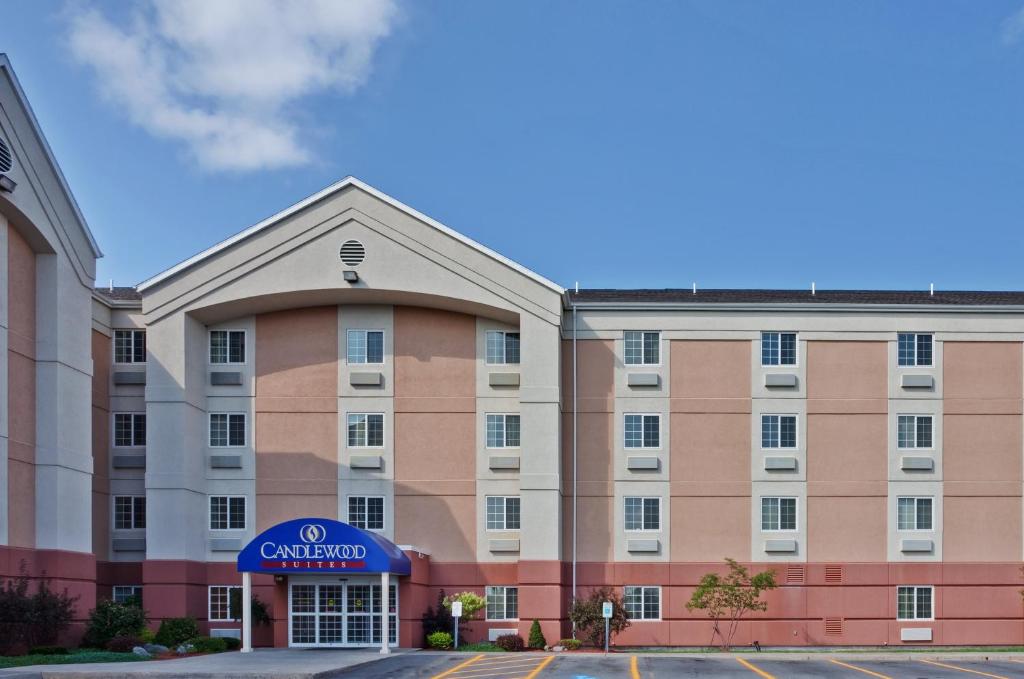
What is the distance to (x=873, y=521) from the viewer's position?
39.3 meters

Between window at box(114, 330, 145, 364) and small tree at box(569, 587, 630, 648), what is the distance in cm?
1719

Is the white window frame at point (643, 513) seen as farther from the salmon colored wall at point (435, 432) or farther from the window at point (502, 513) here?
the salmon colored wall at point (435, 432)

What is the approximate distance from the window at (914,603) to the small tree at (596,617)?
30.6ft

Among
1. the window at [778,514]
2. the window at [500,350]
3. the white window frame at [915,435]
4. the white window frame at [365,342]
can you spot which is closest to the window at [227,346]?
the white window frame at [365,342]

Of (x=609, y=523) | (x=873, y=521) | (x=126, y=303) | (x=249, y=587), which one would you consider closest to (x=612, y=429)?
(x=609, y=523)

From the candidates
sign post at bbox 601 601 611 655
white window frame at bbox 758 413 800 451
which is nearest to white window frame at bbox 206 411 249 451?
sign post at bbox 601 601 611 655

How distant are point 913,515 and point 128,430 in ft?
88.5

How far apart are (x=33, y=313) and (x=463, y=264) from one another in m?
13.4

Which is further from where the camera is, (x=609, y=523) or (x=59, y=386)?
(x=609, y=523)

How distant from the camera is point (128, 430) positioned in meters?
40.3

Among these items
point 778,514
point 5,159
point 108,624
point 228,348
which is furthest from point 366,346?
point 778,514

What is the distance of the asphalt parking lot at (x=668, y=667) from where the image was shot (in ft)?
89.7

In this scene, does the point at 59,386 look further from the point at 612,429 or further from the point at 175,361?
the point at 612,429

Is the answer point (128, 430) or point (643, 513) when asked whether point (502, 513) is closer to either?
point (643, 513)
